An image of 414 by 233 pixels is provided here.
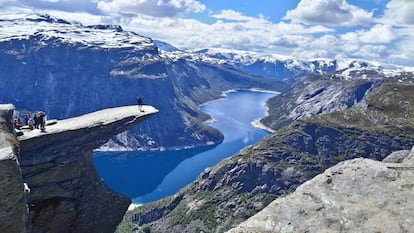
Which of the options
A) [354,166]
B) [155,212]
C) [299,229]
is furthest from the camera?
[155,212]

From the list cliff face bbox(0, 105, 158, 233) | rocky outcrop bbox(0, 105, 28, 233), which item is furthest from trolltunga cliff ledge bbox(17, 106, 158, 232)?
rocky outcrop bbox(0, 105, 28, 233)

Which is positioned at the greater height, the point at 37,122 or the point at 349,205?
the point at 349,205

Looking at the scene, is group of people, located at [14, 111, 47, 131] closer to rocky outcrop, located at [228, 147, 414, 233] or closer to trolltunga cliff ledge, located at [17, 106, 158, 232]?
trolltunga cliff ledge, located at [17, 106, 158, 232]

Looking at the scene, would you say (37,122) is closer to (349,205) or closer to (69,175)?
(69,175)

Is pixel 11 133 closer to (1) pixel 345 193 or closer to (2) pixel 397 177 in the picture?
(1) pixel 345 193

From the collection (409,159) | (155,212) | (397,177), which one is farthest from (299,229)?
(155,212)

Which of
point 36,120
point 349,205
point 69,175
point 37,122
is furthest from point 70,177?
point 349,205

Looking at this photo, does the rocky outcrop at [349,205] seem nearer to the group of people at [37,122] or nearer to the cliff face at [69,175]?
the cliff face at [69,175]
